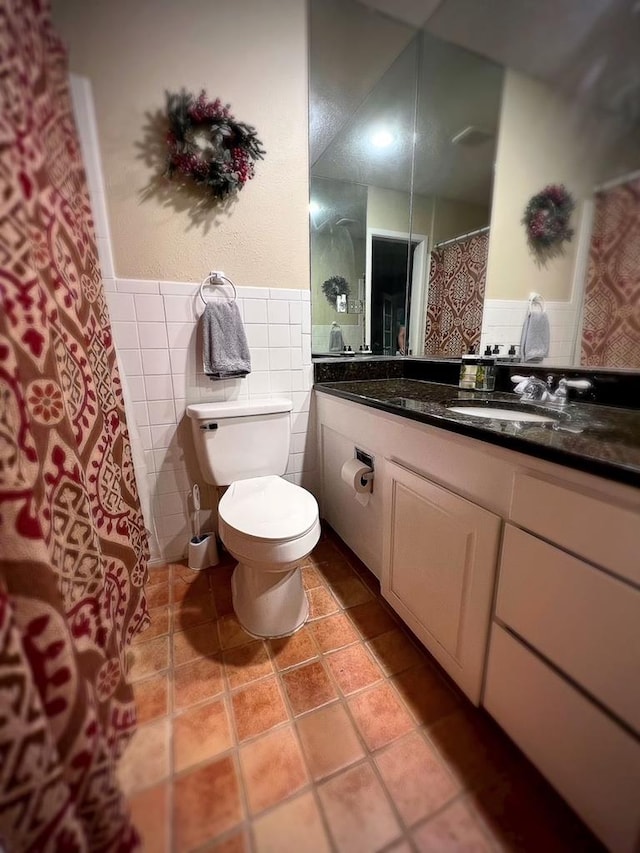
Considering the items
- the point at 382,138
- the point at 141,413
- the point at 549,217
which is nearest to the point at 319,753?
the point at 141,413

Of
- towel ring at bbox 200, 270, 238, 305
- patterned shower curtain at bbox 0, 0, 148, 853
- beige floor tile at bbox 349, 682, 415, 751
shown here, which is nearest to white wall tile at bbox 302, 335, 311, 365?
towel ring at bbox 200, 270, 238, 305

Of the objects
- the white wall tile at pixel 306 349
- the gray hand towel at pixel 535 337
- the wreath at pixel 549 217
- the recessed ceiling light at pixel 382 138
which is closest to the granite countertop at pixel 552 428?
the gray hand towel at pixel 535 337

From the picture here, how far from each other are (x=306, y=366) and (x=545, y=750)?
139cm

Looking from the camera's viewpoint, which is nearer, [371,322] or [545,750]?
[545,750]

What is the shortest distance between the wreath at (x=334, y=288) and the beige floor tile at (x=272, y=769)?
1.64 meters

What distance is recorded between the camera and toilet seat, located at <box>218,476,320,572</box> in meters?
0.95

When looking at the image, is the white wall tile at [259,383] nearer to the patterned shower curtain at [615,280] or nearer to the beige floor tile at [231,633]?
the beige floor tile at [231,633]

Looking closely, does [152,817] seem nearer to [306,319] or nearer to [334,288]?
[306,319]

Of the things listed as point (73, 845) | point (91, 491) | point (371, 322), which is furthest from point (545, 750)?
point (371, 322)

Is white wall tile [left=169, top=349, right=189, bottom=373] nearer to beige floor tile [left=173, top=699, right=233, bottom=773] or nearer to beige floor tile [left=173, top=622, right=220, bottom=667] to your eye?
beige floor tile [left=173, top=622, right=220, bottom=667]

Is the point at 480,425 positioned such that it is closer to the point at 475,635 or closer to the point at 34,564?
the point at 475,635

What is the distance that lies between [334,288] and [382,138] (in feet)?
2.60

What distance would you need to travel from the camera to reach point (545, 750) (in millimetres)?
659

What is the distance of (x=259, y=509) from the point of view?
1.08 m
